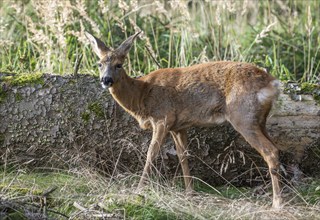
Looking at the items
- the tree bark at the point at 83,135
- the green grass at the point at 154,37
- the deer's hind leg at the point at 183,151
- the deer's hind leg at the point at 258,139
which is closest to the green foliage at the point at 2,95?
the tree bark at the point at 83,135

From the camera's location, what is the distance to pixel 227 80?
6.52m

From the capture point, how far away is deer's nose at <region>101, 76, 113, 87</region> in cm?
645

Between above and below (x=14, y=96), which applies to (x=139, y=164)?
below

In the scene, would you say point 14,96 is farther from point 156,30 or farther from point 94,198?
point 156,30

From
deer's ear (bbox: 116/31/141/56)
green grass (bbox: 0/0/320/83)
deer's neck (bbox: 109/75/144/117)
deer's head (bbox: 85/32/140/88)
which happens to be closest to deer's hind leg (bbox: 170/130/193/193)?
deer's neck (bbox: 109/75/144/117)

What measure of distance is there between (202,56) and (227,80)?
6.32 ft

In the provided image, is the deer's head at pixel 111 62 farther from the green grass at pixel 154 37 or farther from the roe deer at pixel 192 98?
the green grass at pixel 154 37

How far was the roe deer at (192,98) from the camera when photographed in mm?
6336

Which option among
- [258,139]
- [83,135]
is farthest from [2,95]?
[258,139]

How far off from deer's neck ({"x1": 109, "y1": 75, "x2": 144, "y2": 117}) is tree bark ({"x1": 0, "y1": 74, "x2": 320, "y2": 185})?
206mm

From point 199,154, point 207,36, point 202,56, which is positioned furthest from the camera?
point 207,36

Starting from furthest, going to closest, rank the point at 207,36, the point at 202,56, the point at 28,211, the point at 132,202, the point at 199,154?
the point at 207,36
the point at 202,56
the point at 199,154
the point at 132,202
the point at 28,211

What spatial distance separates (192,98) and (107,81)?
768 millimetres

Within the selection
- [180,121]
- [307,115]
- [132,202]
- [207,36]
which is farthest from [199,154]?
[207,36]
